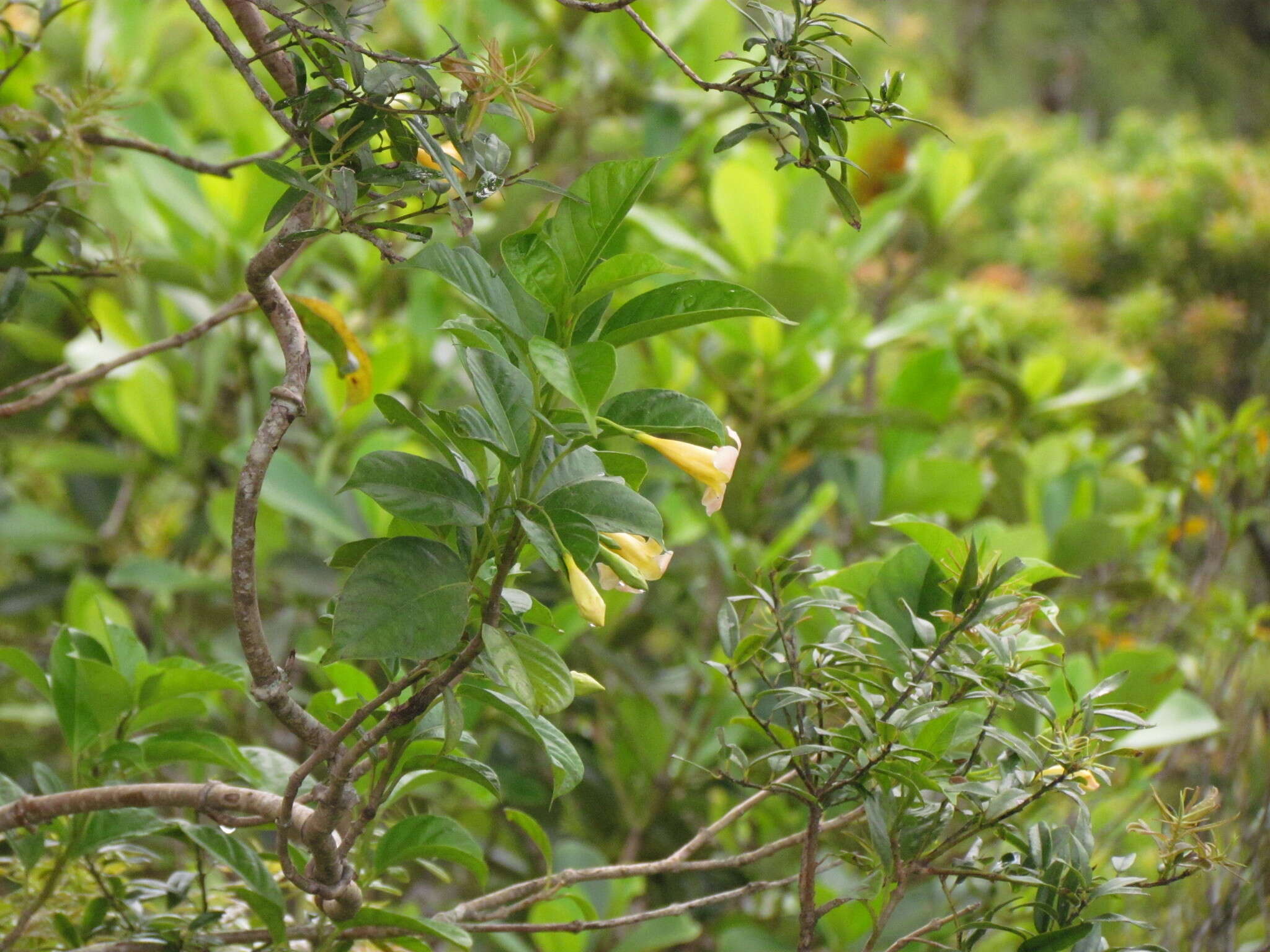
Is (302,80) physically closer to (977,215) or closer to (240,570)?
(240,570)

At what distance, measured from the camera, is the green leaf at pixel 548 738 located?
1.45 feet

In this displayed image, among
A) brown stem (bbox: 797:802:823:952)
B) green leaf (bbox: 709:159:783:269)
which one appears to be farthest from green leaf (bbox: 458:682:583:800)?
green leaf (bbox: 709:159:783:269)

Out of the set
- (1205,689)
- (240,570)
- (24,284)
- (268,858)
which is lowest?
(1205,689)

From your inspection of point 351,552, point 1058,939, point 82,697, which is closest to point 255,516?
point 351,552

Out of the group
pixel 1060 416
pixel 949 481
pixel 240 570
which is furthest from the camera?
pixel 1060 416

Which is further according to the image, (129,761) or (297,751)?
(297,751)

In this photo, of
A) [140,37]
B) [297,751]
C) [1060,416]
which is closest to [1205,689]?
[1060,416]

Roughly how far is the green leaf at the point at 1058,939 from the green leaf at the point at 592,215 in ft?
1.09

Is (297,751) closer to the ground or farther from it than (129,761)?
closer to the ground

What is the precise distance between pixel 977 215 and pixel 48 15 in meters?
2.62

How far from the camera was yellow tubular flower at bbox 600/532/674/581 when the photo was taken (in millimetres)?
418

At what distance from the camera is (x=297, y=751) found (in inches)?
45.6

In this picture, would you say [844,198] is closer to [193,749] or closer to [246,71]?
[246,71]

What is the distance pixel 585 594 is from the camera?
0.39 metres
